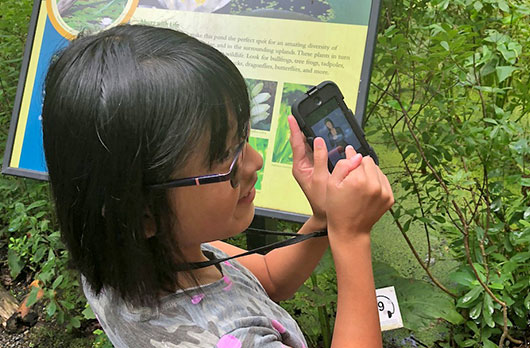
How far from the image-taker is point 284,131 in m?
1.50

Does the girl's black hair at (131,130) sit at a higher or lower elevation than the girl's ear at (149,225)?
higher

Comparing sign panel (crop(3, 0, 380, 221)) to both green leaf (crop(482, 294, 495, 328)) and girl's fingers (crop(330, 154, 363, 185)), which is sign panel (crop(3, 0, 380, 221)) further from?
green leaf (crop(482, 294, 495, 328))

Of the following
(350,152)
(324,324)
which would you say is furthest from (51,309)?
(350,152)

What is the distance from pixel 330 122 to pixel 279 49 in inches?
19.6

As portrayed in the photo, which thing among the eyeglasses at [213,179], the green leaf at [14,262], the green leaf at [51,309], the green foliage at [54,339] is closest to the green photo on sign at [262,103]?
the eyeglasses at [213,179]

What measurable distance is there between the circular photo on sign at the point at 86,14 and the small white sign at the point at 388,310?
112 centimetres

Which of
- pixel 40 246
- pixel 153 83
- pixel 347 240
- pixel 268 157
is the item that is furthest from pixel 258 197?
pixel 40 246

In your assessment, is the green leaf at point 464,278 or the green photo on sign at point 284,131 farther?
the green leaf at point 464,278

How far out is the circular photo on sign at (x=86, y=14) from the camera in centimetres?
169

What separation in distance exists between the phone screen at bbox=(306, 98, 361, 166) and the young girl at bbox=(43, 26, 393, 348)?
0.08 m

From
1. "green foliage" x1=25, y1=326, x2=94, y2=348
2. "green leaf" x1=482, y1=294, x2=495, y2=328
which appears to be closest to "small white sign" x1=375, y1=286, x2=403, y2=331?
"green leaf" x1=482, y1=294, x2=495, y2=328

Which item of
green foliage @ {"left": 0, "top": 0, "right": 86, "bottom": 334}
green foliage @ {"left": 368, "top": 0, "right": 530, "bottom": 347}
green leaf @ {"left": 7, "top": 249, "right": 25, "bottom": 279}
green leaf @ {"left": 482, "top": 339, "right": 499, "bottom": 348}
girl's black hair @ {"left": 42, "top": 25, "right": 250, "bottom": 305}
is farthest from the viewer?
green leaf @ {"left": 7, "top": 249, "right": 25, "bottom": 279}

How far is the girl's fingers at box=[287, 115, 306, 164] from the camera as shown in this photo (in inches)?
42.3

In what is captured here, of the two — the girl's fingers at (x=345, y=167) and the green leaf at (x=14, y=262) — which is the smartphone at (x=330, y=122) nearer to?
the girl's fingers at (x=345, y=167)
